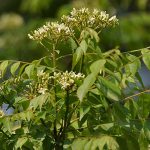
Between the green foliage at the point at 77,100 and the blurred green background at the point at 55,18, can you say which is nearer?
the green foliage at the point at 77,100

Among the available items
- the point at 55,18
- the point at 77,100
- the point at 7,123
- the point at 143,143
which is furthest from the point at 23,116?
the point at 55,18

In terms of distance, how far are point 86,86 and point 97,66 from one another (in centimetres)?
10

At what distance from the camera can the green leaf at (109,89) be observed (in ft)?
6.37

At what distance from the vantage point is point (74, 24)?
208 cm

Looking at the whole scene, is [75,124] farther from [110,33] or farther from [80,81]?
[110,33]

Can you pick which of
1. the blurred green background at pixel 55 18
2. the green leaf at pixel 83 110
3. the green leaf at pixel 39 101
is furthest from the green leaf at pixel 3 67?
the blurred green background at pixel 55 18

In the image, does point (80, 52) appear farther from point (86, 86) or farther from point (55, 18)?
point (55, 18)

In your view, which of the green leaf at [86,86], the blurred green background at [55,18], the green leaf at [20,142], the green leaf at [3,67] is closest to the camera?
the green leaf at [86,86]

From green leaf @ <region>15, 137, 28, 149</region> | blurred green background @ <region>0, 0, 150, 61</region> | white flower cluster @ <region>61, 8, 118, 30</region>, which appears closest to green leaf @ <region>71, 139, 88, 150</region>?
green leaf @ <region>15, 137, 28, 149</region>

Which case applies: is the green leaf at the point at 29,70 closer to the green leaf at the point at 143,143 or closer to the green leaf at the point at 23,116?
the green leaf at the point at 23,116

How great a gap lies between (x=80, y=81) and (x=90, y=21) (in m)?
→ 0.23

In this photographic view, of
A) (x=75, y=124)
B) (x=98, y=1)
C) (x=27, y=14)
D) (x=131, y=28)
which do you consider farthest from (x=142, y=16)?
(x=75, y=124)

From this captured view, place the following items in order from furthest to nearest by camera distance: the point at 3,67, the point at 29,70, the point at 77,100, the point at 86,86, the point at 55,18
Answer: the point at 55,18 → the point at 3,67 → the point at 29,70 → the point at 77,100 → the point at 86,86

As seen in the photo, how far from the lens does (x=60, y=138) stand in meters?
2.08
